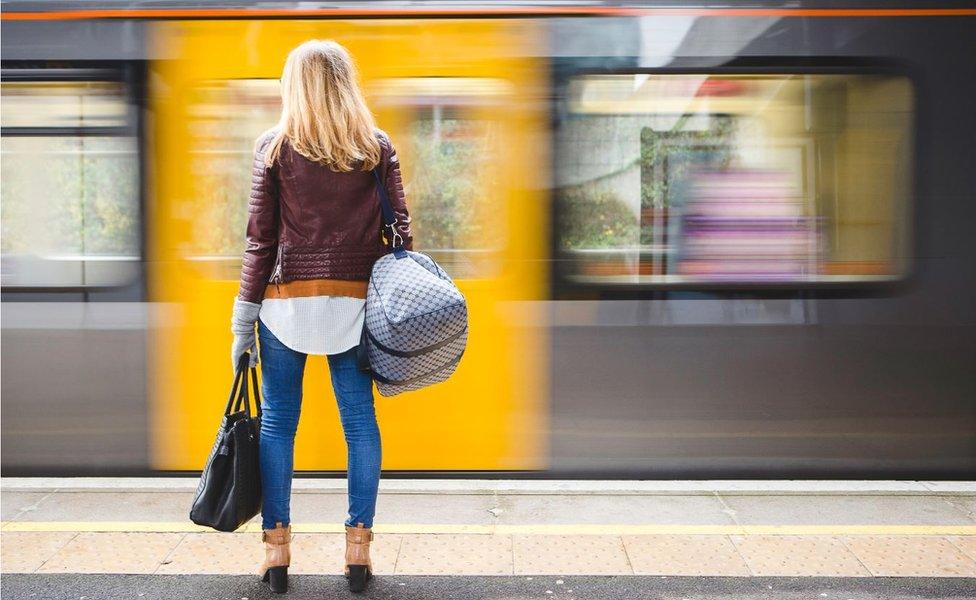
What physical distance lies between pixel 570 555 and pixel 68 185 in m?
2.79

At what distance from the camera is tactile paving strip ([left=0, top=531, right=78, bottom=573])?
3318mm

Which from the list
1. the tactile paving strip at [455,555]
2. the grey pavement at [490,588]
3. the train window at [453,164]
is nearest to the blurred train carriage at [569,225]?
the train window at [453,164]

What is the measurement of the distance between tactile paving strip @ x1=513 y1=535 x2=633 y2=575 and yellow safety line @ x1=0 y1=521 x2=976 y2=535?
2.9 inches

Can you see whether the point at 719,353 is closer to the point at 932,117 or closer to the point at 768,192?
the point at 768,192

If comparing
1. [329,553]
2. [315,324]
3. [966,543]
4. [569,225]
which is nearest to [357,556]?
[329,553]

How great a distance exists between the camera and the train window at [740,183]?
4203 mm

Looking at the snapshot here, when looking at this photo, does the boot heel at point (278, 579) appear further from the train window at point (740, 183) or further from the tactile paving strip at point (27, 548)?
the train window at point (740, 183)

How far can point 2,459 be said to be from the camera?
14.4ft

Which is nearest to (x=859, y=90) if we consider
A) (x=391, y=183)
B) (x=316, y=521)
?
(x=391, y=183)

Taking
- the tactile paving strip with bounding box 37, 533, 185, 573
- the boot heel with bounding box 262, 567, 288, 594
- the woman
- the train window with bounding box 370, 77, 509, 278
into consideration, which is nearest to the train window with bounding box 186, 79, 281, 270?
the train window with bounding box 370, 77, 509, 278

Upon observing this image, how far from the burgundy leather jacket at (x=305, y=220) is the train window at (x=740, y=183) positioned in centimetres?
144

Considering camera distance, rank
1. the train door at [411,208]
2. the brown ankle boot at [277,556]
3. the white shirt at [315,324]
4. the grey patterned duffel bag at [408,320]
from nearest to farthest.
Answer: the grey patterned duffel bag at [408,320] < the white shirt at [315,324] < the brown ankle boot at [277,556] < the train door at [411,208]

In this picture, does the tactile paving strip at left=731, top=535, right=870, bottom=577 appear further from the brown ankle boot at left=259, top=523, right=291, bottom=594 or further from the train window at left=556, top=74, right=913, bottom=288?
the brown ankle boot at left=259, top=523, right=291, bottom=594

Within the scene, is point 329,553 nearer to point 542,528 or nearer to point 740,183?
point 542,528
